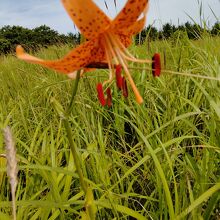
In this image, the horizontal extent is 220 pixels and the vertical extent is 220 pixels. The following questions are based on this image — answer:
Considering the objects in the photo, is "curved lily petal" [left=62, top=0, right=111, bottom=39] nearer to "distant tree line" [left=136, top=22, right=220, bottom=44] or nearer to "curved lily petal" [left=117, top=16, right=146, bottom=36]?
"curved lily petal" [left=117, top=16, right=146, bottom=36]

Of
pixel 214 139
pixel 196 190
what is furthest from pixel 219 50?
pixel 196 190

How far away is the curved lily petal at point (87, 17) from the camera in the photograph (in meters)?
0.50

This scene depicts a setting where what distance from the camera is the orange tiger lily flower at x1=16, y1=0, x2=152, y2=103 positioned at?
537mm

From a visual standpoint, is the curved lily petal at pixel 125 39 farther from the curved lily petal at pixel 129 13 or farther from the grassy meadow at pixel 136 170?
the grassy meadow at pixel 136 170

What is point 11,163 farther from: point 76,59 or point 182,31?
point 182,31

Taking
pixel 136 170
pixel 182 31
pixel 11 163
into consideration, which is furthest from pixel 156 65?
pixel 182 31

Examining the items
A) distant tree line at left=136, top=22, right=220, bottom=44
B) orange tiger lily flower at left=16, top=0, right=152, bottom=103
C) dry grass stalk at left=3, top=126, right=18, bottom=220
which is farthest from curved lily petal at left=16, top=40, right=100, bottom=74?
distant tree line at left=136, top=22, right=220, bottom=44

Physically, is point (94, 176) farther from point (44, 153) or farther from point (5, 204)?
point (5, 204)

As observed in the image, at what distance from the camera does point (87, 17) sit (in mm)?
530

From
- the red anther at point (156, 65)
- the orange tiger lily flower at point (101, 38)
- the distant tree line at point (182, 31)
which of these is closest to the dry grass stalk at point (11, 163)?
the orange tiger lily flower at point (101, 38)

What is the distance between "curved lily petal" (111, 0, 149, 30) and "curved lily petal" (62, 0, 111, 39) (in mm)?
26

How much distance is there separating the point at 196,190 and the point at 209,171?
0.19ft

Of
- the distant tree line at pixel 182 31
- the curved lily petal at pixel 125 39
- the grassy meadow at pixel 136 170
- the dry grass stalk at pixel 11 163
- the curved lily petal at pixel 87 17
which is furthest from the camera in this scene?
the distant tree line at pixel 182 31

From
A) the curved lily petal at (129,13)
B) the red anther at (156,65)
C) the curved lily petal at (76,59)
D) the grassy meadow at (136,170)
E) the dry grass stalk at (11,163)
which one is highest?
the curved lily petal at (129,13)
